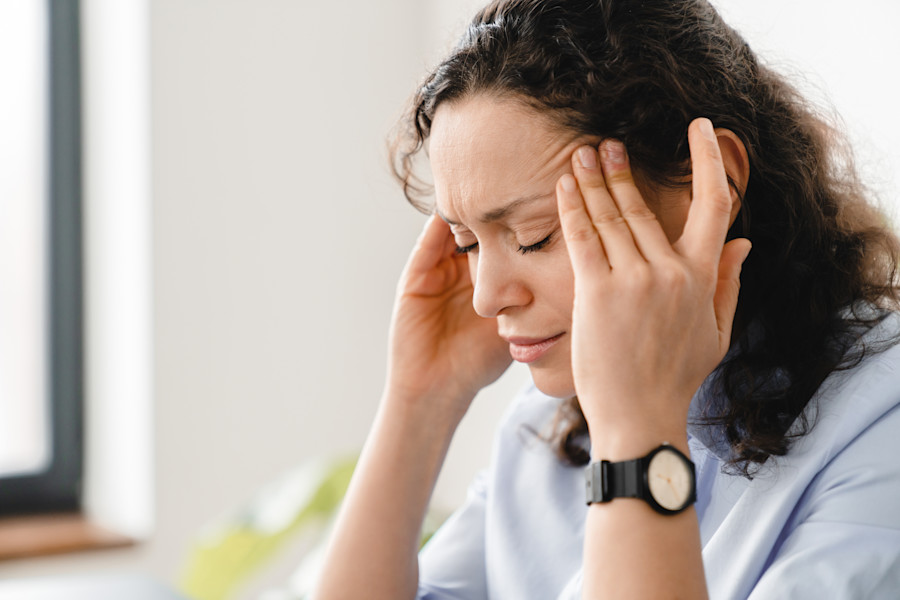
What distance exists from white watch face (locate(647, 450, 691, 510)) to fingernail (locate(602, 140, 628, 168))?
0.27 meters

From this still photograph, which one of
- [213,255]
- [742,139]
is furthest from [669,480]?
[213,255]

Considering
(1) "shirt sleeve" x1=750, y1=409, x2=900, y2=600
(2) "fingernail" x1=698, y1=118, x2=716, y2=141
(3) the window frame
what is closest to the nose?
(2) "fingernail" x1=698, y1=118, x2=716, y2=141

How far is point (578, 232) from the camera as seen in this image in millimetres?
792

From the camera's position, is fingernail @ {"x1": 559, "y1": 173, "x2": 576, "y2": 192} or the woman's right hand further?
the woman's right hand

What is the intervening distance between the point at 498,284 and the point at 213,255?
4.83ft

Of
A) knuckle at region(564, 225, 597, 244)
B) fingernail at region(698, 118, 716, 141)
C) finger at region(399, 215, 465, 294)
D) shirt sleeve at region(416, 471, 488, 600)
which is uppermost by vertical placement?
fingernail at region(698, 118, 716, 141)

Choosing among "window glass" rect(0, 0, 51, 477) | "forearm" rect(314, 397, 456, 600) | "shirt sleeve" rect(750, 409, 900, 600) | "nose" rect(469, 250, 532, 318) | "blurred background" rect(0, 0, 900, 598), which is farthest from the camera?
"window glass" rect(0, 0, 51, 477)

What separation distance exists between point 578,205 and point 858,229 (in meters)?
0.36

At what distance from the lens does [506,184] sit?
2.74 feet

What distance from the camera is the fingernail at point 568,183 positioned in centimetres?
81

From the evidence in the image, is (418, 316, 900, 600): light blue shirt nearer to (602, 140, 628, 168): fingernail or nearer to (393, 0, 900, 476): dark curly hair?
(393, 0, 900, 476): dark curly hair

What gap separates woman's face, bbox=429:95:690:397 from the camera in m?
0.83

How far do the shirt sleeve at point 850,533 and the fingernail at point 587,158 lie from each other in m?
0.34

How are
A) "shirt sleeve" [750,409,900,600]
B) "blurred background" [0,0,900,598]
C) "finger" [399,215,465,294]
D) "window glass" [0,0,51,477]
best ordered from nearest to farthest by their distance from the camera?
"shirt sleeve" [750,409,900,600], "finger" [399,215,465,294], "blurred background" [0,0,900,598], "window glass" [0,0,51,477]
